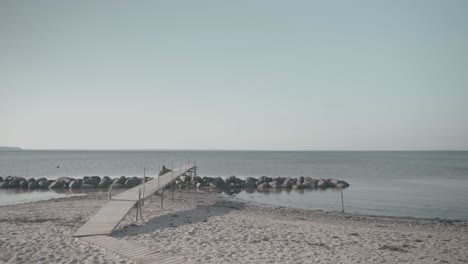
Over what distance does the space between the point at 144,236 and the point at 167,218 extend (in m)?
3.49

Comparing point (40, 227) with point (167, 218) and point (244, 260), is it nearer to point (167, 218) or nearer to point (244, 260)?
point (167, 218)

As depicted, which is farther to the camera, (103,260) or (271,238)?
(271,238)

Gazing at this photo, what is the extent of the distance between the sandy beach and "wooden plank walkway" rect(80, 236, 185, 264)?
22 cm

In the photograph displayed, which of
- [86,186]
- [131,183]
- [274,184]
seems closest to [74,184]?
[86,186]

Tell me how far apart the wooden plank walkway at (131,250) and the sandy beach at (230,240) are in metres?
0.22

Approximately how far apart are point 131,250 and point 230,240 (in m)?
3.38

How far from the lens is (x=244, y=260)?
835 cm

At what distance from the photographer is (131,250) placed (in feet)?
28.2

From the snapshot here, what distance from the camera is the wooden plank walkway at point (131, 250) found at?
7802 millimetres

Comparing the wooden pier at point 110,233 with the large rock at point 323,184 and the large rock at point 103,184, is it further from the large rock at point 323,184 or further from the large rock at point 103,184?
the large rock at point 323,184

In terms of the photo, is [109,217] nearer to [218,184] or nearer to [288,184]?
[218,184]

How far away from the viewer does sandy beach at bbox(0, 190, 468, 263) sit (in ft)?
28.0

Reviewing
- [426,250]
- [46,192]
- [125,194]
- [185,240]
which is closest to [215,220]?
[185,240]

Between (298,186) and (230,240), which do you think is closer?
(230,240)
